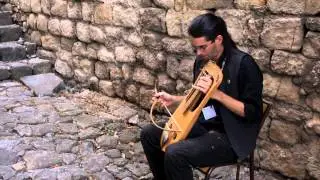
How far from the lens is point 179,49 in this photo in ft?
14.0

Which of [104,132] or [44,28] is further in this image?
[44,28]

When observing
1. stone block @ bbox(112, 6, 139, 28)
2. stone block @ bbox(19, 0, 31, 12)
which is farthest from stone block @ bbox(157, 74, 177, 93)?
stone block @ bbox(19, 0, 31, 12)

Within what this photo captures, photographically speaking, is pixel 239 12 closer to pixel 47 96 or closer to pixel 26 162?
pixel 26 162

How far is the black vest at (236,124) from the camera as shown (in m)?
2.78

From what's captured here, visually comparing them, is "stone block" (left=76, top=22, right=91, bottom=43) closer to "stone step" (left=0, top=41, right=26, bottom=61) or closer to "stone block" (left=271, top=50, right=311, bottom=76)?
"stone step" (left=0, top=41, right=26, bottom=61)

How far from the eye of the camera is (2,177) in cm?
356

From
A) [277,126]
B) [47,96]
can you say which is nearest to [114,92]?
[47,96]

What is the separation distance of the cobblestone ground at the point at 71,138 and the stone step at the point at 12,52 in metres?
0.83

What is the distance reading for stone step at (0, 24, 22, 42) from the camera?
261 inches

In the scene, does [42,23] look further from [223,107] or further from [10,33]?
[223,107]

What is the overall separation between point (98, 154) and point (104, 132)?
46 cm

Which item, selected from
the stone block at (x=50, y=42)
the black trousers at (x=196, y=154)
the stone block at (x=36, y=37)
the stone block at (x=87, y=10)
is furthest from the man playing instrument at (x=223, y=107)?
the stone block at (x=36, y=37)

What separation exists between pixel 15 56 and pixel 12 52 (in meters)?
0.07

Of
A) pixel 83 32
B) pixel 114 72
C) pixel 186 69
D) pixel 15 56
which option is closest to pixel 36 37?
pixel 15 56
